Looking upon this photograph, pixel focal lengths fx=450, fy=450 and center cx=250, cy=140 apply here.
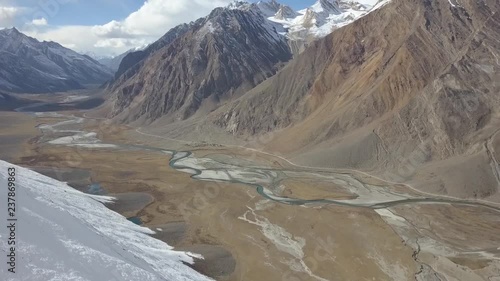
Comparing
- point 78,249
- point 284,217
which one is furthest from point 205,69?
point 78,249

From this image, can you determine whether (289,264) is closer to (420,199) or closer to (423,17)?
(420,199)

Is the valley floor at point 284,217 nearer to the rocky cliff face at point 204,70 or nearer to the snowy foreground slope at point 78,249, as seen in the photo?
the snowy foreground slope at point 78,249

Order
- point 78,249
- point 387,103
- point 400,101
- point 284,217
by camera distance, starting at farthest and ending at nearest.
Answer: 1. point 387,103
2. point 400,101
3. point 284,217
4. point 78,249

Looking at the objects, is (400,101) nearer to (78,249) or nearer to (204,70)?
(78,249)

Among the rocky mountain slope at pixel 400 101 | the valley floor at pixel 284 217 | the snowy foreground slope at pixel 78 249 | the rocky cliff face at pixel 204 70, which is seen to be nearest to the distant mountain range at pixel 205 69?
the rocky cliff face at pixel 204 70

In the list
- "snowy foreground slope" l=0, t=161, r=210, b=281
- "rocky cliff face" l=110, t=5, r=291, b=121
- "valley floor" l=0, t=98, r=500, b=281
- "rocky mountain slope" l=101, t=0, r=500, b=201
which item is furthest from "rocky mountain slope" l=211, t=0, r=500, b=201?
"snowy foreground slope" l=0, t=161, r=210, b=281
